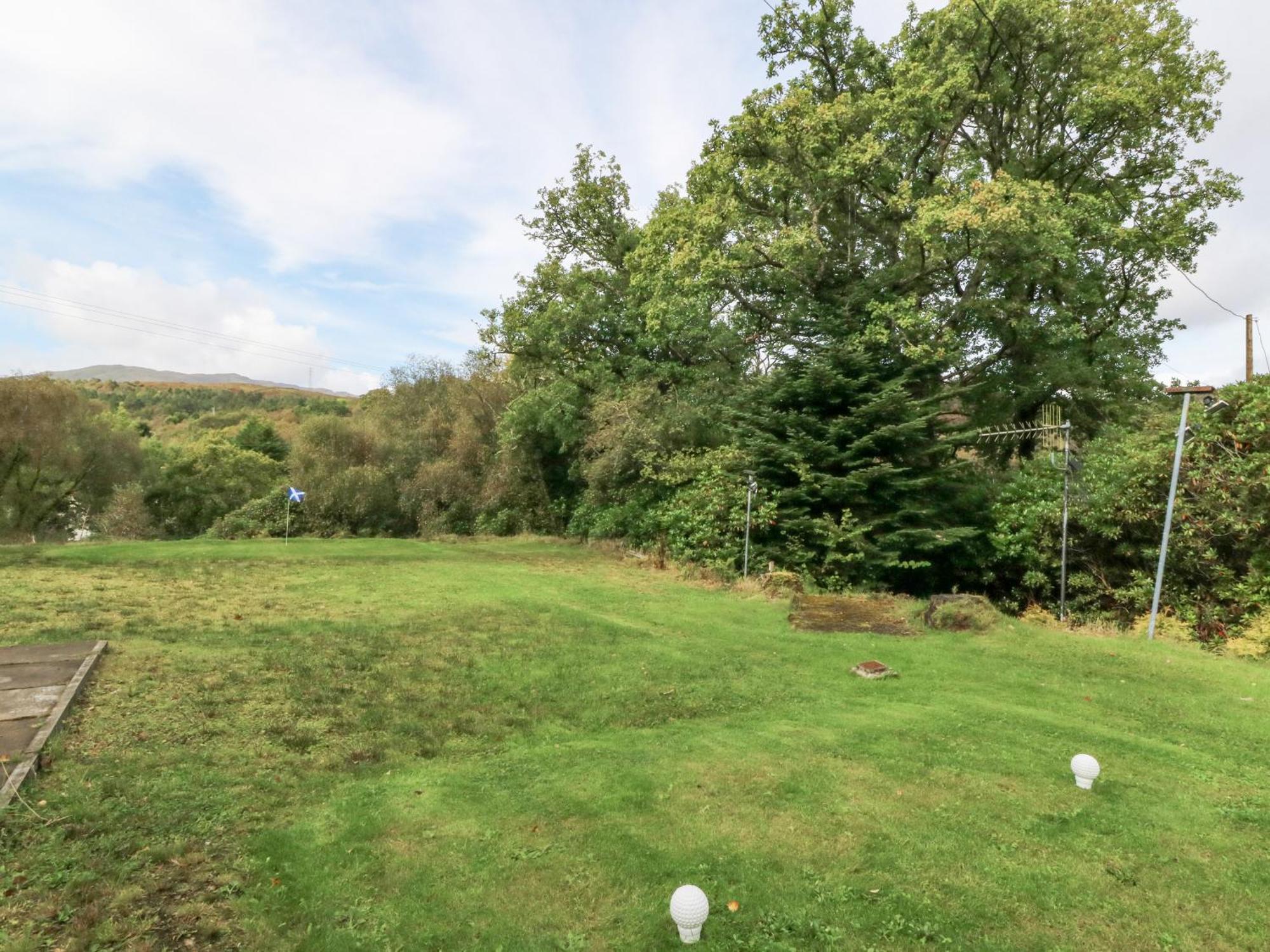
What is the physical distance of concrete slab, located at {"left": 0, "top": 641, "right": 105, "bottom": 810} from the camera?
3.58 meters

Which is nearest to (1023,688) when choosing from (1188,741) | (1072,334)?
(1188,741)

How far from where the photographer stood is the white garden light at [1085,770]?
3.80m

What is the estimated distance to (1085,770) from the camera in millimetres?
3805

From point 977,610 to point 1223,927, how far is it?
244 inches

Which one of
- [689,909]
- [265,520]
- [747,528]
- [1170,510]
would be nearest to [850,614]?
[747,528]

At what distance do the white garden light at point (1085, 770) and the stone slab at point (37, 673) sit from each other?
7.16 metres

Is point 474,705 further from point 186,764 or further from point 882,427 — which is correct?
point 882,427

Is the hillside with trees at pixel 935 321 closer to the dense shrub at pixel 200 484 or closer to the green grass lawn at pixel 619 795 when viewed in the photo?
the green grass lawn at pixel 619 795

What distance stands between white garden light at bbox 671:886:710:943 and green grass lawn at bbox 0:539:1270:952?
0.55ft

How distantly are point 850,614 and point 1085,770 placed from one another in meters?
5.45

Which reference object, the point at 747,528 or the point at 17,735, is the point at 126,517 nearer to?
the point at 747,528

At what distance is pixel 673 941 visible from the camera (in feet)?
8.46

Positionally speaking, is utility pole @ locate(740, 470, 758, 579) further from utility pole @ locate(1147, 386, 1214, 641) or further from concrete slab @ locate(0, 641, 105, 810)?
concrete slab @ locate(0, 641, 105, 810)

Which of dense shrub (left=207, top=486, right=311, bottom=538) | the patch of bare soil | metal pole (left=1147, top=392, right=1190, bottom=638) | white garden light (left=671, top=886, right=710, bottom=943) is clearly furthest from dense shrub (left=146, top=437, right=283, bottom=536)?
white garden light (left=671, top=886, right=710, bottom=943)
